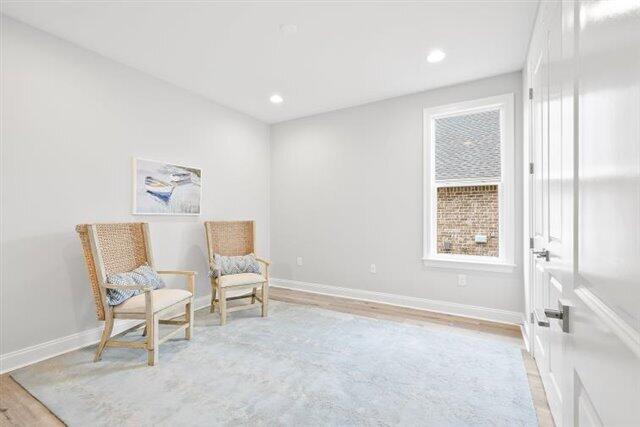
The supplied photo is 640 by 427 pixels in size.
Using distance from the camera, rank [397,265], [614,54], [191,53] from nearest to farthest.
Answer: [614,54] → [191,53] → [397,265]

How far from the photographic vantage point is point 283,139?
4.94 m

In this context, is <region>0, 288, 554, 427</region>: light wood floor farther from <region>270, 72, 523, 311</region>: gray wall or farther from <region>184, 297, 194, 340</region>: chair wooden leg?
<region>184, 297, 194, 340</region>: chair wooden leg

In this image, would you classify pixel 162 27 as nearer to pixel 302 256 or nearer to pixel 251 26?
pixel 251 26

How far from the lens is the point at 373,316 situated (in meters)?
3.54

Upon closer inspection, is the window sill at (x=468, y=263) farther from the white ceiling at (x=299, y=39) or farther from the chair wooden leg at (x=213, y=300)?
the chair wooden leg at (x=213, y=300)

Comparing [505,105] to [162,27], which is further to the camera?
[505,105]

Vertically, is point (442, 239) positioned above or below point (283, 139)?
below

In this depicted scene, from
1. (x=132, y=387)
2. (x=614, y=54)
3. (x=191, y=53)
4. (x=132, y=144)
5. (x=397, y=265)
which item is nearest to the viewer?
(x=614, y=54)

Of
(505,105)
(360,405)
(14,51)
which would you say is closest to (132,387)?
(360,405)

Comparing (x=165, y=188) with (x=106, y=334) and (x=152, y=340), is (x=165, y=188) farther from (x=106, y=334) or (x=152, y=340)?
(x=152, y=340)

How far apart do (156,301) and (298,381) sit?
1.31m

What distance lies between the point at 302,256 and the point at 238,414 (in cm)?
297

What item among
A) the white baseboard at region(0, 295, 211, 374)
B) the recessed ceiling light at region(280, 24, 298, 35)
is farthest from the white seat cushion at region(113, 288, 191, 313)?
the recessed ceiling light at region(280, 24, 298, 35)

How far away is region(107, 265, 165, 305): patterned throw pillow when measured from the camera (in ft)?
8.14
